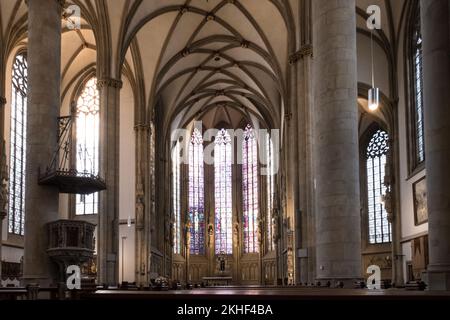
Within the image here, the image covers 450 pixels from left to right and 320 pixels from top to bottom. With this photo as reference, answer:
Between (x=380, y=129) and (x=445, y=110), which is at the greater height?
(x=380, y=129)

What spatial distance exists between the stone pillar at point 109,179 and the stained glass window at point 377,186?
65.7ft

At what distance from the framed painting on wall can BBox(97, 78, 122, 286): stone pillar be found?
44.8 feet

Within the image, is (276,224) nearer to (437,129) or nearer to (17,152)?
(17,152)

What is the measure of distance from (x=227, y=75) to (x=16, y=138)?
17.8m

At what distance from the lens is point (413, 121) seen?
28.0m

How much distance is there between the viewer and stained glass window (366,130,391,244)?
136 ft

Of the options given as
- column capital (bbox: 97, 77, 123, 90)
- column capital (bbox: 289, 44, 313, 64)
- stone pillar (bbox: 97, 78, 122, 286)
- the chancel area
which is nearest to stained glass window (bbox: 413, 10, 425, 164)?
the chancel area

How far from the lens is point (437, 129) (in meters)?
10.4

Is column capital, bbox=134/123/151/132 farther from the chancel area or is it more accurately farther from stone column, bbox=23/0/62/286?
stone column, bbox=23/0/62/286

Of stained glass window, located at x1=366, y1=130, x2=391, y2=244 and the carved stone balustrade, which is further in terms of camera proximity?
stained glass window, located at x1=366, y1=130, x2=391, y2=244

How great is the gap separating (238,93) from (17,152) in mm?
21239
